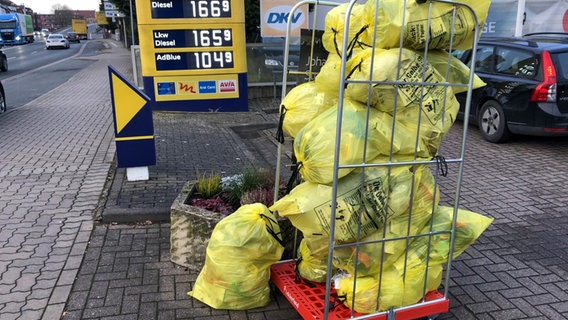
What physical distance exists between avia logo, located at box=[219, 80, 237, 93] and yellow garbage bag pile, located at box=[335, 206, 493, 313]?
7952mm

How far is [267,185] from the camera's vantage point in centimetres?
430

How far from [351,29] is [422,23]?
17.0 inches

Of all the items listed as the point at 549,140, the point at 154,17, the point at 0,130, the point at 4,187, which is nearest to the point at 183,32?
the point at 154,17

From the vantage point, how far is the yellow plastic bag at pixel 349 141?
2547mm

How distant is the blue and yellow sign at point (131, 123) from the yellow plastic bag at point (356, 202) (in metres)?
3.34

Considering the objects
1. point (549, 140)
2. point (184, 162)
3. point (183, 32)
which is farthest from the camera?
point (183, 32)

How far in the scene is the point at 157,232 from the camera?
456cm

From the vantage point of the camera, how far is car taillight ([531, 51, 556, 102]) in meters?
7.02

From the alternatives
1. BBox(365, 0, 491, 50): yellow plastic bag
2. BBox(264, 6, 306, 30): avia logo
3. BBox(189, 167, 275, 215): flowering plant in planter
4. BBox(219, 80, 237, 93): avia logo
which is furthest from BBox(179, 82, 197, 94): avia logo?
BBox(365, 0, 491, 50): yellow plastic bag

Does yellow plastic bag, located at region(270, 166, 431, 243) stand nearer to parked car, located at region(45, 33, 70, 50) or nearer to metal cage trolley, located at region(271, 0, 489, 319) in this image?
metal cage trolley, located at region(271, 0, 489, 319)

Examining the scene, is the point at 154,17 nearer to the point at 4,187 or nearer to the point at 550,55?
the point at 4,187

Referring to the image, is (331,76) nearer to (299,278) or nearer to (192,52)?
(299,278)

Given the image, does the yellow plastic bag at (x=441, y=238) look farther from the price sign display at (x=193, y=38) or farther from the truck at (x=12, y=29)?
the truck at (x=12, y=29)

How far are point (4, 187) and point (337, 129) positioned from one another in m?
4.99
